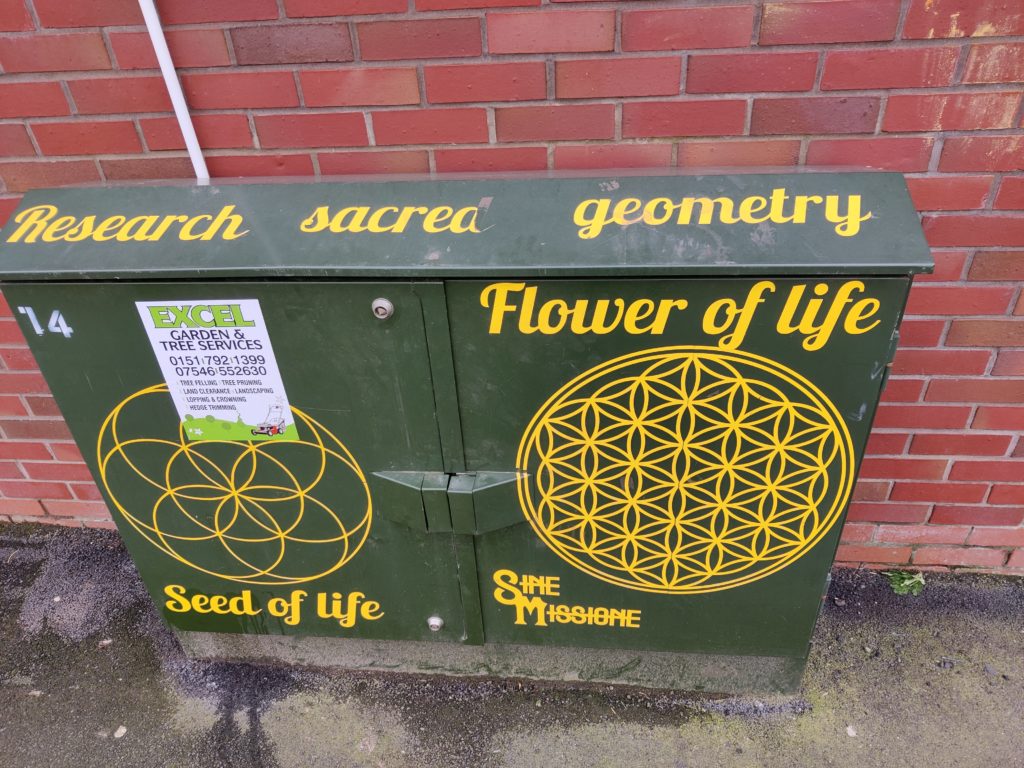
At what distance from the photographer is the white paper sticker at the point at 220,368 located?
1.53 metres

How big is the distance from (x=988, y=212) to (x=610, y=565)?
1.29m

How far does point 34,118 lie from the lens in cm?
179

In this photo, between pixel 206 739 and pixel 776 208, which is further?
Result: pixel 206 739

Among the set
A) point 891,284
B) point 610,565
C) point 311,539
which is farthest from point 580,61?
point 311,539

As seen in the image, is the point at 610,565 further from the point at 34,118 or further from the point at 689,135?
the point at 34,118

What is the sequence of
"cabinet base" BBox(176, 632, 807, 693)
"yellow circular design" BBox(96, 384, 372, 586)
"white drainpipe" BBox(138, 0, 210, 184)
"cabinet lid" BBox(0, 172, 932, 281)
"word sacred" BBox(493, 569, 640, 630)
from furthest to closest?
1. "cabinet base" BBox(176, 632, 807, 693)
2. "word sacred" BBox(493, 569, 640, 630)
3. "yellow circular design" BBox(96, 384, 372, 586)
4. "white drainpipe" BBox(138, 0, 210, 184)
5. "cabinet lid" BBox(0, 172, 932, 281)

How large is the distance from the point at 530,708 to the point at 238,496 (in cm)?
105

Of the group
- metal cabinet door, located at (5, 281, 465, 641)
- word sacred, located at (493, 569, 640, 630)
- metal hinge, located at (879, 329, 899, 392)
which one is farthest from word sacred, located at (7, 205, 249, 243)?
metal hinge, located at (879, 329, 899, 392)

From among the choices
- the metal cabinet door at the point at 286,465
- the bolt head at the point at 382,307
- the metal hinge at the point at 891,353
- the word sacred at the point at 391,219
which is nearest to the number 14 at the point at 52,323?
the metal cabinet door at the point at 286,465

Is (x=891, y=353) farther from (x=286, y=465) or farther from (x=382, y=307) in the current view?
(x=286, y=465)

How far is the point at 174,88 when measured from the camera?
168cm

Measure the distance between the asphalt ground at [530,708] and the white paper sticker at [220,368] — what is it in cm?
94

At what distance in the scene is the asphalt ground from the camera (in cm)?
195

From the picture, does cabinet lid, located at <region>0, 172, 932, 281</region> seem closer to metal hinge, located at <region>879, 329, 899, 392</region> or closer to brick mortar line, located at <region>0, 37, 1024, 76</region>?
metal hinge, located at <region>879, 329, 899, 392</region>
